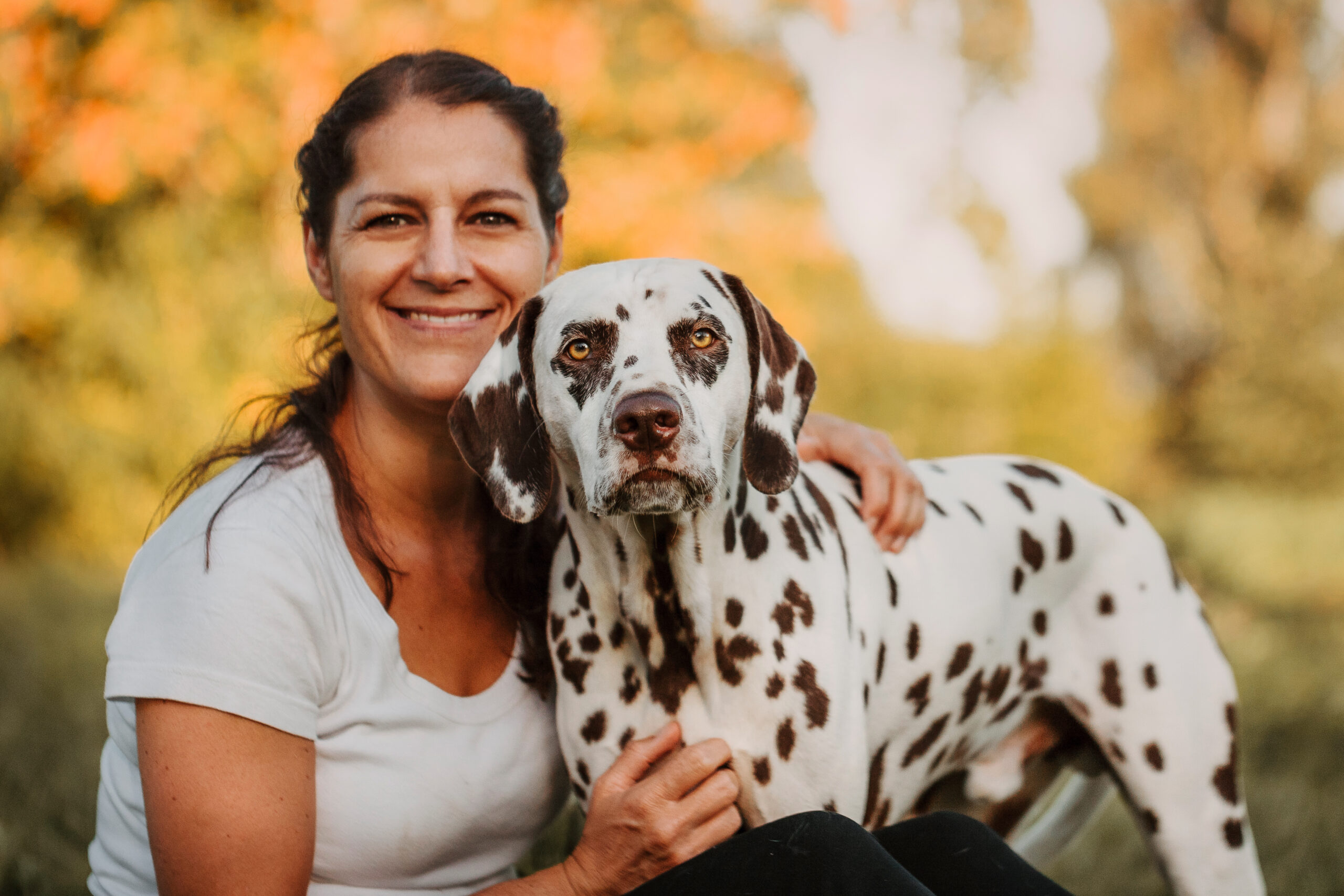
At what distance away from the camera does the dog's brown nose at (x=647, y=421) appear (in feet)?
6.42

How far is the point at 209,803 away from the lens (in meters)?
2.06

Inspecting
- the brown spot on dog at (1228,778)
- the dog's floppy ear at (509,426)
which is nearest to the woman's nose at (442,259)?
the dog's floppy ear at (509,426)

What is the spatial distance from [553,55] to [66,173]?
3827mm

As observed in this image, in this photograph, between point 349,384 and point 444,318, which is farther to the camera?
point 349,384

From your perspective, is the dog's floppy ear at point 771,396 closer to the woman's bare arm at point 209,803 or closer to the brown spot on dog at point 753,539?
the brown spot on dog at point 753,539

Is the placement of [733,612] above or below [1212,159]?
below

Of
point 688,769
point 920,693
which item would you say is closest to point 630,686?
point 688,769

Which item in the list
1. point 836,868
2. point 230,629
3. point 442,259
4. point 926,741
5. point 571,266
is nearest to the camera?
point 836,868

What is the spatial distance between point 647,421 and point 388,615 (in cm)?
85

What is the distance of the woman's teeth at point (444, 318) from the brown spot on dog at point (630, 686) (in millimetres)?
899

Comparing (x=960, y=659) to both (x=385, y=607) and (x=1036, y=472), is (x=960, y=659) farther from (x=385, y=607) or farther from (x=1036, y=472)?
(x=385, y=607)

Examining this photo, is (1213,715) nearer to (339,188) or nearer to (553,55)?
(339,188)

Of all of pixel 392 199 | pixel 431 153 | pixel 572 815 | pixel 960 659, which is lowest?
pixel 572 815

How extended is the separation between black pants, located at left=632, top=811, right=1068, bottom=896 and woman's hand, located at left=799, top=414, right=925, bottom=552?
2.52 ft
